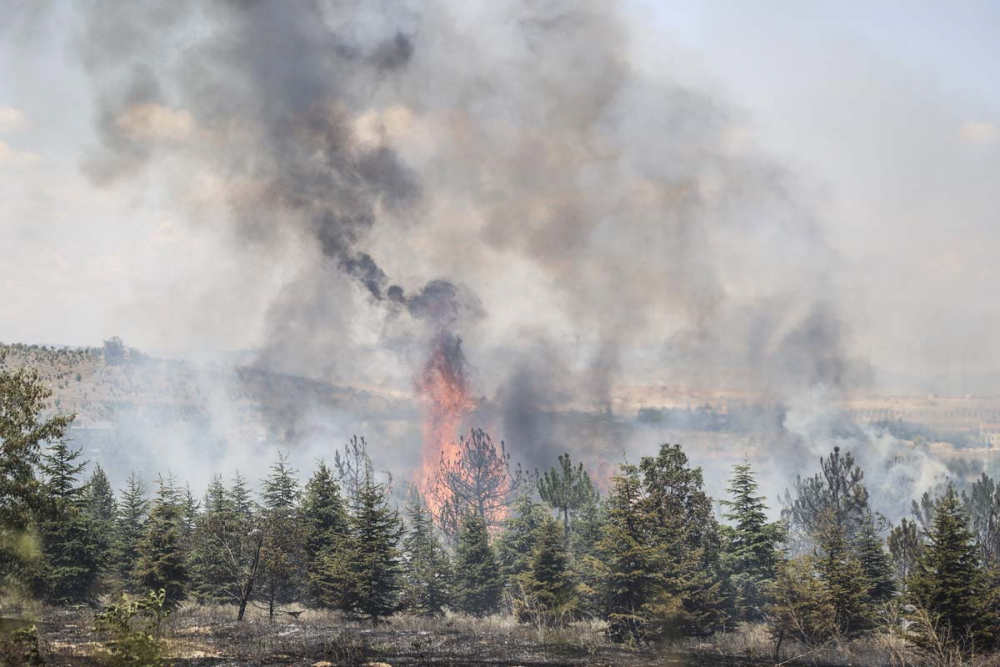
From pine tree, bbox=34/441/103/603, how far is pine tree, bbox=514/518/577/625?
25.3 meters

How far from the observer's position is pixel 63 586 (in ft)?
138

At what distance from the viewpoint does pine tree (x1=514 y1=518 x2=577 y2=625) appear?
40.2 m

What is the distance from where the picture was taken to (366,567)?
41.8 meters

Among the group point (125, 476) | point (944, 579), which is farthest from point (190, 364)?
point (944, 579)

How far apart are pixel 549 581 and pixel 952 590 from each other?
64.3 ft

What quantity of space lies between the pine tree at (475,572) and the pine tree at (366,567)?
541 cm

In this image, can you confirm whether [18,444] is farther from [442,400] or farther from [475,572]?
[442,400]

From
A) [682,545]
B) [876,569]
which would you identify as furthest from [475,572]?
[876,569]

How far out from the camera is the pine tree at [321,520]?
45031 mm

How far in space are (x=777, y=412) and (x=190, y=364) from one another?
13282 cm

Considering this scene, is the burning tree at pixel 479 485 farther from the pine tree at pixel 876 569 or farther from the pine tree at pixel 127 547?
the pine tree at pixel 876 569

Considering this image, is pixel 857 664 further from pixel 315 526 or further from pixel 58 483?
pixel 58 483

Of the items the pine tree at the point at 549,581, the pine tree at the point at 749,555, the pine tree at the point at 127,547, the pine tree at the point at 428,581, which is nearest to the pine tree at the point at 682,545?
the pine tree at the point at 749,555

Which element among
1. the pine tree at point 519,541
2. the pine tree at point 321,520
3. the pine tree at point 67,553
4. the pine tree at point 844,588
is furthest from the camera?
the pine tree at point 519,541
